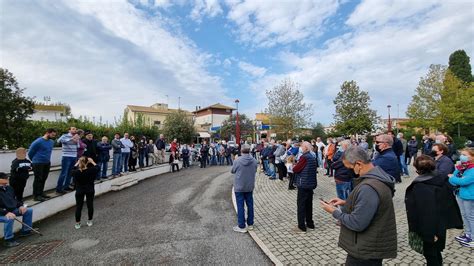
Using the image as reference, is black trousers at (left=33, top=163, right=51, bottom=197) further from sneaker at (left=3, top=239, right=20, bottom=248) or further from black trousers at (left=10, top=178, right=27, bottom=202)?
sneaker at (left=3, top=239, right=20, bottom=248)

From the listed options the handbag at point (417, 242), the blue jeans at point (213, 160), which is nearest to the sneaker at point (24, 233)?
the handbag at point (417, 242)

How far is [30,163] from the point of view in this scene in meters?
6.18

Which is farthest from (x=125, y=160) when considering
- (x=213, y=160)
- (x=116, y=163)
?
(x=213, y=160)

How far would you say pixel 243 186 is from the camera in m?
5.34

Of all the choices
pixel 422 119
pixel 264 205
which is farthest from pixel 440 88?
pixel 264 205

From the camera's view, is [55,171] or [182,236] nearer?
[182,236]

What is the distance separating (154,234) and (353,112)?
3618 cm

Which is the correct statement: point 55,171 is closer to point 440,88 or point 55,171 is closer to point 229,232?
point 229,232

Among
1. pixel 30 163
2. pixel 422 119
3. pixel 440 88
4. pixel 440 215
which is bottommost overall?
pixel 440 215

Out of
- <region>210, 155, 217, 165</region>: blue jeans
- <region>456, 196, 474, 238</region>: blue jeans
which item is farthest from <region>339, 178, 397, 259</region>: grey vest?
<region>210, 155, 217, 165</region>: blue jeans

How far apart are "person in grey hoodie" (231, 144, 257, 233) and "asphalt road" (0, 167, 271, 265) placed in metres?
0.34

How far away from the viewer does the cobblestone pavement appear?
12.9 feet

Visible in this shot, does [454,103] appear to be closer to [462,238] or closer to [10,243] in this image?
[462,238]

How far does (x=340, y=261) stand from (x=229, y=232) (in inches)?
92.4
